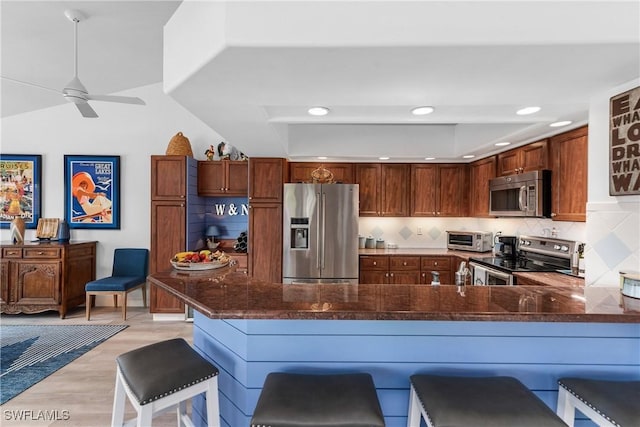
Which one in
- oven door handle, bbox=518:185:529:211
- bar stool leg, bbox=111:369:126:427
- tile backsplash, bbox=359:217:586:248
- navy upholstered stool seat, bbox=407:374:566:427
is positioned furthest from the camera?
tile backsplash, bbox=359:217:586:248

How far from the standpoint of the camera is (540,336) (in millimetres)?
1540

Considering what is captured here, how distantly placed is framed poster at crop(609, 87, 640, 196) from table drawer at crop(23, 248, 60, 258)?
18.1 feet

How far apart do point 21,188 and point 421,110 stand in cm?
551

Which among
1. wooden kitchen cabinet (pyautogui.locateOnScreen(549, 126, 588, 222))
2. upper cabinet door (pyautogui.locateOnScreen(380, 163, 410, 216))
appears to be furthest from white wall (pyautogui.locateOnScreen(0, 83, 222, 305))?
wooden kitchen cabinet (pyautogui.locateOnScreen(549, 126, 588, 222))

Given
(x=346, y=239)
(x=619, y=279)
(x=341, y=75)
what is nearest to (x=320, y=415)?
(x=341, y=75)

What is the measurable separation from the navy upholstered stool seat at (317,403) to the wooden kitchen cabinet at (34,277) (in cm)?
413

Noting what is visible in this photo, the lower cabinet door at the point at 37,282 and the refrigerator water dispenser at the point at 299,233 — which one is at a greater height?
the refrigerator water dispenser at the point at 299,233

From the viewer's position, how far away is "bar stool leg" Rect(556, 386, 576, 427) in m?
1.42

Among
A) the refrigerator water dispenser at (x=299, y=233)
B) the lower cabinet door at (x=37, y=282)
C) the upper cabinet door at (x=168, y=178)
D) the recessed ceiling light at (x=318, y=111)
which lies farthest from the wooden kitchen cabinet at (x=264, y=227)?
the lower cabinet door at (x=37, y=282)

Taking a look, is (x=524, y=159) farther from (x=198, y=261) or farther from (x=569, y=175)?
(x=198, y=261)

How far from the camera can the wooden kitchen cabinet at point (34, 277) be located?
4.08m

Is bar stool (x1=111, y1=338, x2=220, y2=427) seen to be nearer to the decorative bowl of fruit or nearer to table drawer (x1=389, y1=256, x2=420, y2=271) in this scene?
the decorative bowl of fruit

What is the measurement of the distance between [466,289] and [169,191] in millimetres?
3682

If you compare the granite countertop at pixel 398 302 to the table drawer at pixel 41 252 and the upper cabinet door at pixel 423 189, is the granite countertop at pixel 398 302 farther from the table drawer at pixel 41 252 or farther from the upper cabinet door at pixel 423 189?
the table drawer at pixel 41 252
